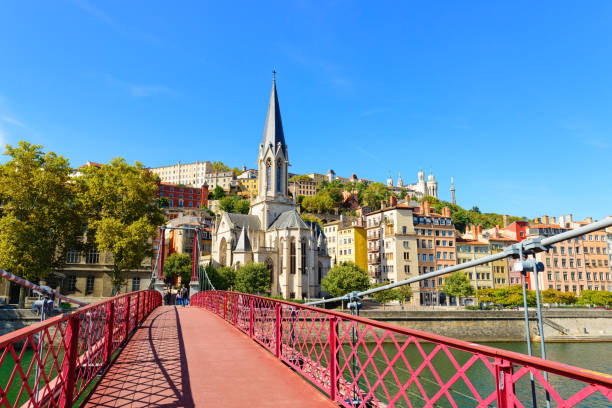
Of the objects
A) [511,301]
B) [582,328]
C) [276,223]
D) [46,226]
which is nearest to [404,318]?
[511,301]

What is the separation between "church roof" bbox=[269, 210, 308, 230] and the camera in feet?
185

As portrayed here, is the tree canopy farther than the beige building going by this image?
No

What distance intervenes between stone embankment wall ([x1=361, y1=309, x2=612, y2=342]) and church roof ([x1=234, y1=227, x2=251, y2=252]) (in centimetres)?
2087

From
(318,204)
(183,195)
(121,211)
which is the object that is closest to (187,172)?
(183,195)

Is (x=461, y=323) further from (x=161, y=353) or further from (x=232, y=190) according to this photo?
(x=232, y=190)

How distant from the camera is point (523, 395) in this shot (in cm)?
2048

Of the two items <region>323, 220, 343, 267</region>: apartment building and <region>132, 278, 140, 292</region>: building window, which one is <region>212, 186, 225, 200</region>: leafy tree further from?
<region>132, 278, 140, 292</region>: building window

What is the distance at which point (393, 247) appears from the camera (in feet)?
204

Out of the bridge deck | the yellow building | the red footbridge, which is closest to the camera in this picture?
the red footbridge

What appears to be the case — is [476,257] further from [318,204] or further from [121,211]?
[318,204]

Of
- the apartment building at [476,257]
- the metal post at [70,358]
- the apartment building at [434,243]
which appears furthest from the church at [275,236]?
the metal post at [70,358]

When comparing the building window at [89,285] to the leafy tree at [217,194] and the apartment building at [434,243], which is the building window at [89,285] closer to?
the apartment building at [434,243]

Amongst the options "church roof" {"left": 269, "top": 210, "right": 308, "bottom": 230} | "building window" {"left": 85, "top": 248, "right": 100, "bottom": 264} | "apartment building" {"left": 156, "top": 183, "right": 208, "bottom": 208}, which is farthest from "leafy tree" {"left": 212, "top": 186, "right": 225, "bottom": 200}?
"building window" {"left": 85, "top": 248, "right": 100, "bottom": 264}

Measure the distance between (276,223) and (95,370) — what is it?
5232 cm
